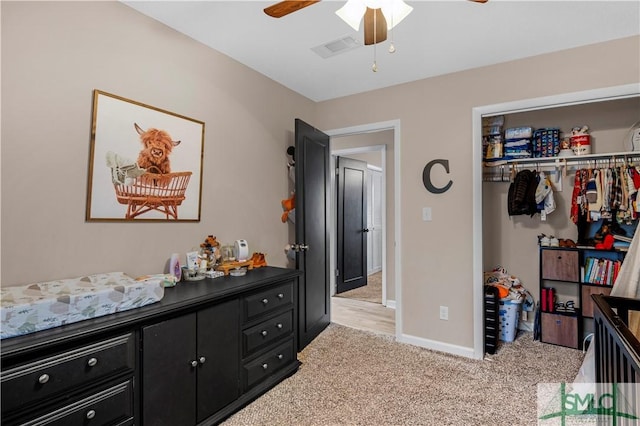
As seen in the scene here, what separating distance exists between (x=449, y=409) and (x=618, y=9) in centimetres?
272

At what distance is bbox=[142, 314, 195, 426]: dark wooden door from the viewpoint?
5.19 ft

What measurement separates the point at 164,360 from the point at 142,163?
1.17 metres

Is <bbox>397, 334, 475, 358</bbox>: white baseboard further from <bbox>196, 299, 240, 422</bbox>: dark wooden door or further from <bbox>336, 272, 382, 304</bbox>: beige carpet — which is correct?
<bbox>196, 299, 240, 422</bbox>: dark wooden door

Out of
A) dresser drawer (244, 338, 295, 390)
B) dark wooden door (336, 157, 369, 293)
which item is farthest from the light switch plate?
dark wooden door (336, 157, 369, 293)

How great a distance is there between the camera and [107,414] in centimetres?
144

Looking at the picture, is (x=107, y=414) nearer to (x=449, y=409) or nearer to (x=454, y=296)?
(x=449, y=409)

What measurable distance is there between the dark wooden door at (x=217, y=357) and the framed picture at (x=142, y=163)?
772 millimetres

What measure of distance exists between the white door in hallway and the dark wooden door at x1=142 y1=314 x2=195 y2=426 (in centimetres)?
451

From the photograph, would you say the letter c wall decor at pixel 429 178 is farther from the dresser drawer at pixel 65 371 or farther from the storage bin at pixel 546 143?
the dresser drawer at pixel 65 371

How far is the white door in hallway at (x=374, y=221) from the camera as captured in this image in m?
6.09

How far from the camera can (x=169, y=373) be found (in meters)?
1.67

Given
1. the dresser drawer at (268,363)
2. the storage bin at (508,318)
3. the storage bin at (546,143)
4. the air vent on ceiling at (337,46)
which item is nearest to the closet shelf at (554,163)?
the storage bin at (546,143)

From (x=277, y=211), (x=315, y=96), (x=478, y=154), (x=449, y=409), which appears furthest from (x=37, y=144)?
(x=478, y=154)

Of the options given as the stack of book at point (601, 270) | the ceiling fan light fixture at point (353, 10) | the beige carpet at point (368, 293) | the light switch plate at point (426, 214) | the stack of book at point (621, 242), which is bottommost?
the beige carpet at point (368, 293)
